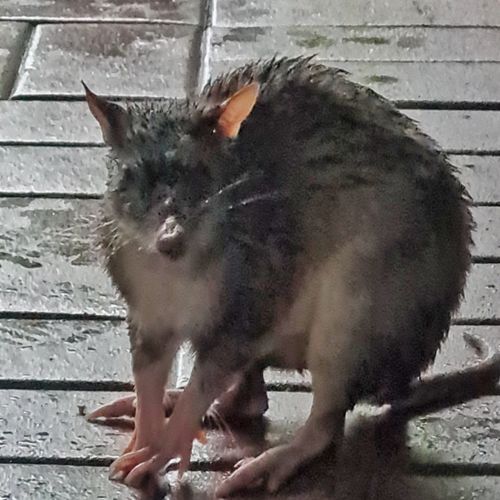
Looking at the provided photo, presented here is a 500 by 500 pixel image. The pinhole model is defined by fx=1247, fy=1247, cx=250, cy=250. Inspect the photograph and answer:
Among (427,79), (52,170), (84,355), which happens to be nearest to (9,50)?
(52,170)

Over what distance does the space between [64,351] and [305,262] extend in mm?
372

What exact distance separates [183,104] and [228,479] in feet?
1.41

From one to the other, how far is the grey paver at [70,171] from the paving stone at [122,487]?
1.94 feet

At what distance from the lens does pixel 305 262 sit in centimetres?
142

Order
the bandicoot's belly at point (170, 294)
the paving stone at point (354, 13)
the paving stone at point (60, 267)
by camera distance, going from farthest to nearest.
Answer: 1. the paving stone at point (354, 13)
2. the paving stone at point (60, 267)
3. the bandicoot's belly at point (170, 294)

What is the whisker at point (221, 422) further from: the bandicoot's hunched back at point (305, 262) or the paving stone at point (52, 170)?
the paving stone at point (52, 170)

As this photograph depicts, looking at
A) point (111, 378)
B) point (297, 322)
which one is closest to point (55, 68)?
point (111, 378)

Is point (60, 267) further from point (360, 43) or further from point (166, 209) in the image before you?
point (360, 43)

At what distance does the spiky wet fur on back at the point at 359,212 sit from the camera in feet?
4.60

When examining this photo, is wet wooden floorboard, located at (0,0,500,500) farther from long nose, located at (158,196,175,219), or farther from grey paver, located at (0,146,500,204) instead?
long nose, located at (158,196,175,219)

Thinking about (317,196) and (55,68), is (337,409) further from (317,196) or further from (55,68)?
(55,68)

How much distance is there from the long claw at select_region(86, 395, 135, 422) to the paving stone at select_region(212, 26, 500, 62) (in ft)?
2.89

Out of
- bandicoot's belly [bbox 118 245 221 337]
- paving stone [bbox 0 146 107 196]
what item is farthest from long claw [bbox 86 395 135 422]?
paving stone [bbox 0 146 107 196]

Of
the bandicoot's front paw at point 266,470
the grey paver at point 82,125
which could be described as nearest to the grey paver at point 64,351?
the bandicoot's front paw at point 266,470
